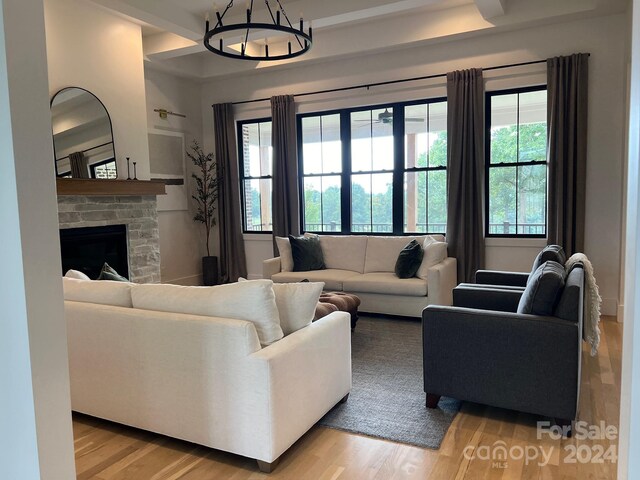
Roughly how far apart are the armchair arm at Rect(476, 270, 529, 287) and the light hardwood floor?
1287 millimetres

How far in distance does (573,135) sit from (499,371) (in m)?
3.21

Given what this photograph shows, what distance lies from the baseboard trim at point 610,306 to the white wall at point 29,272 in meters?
4.99

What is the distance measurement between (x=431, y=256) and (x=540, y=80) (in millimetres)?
2179

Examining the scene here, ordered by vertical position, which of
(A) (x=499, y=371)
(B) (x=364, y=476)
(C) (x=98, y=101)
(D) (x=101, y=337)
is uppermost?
(C) (x=98, y=101)

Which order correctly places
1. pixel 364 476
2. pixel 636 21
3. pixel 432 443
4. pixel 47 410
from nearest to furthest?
pixel 636 21, pixel 47 410, pixel 364 476, pixel 432 443

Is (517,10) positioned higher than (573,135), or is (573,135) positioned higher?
(517,10)

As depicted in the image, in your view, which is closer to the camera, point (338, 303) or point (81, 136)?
point (338, 303)

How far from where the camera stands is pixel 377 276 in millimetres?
5176

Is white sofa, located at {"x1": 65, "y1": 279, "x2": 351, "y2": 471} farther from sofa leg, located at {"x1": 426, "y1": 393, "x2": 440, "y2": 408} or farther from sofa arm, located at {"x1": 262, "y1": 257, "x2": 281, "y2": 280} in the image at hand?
sofa arm, located at {"x1": 262, "y1": 257, "x2": 281, "y2": 280}

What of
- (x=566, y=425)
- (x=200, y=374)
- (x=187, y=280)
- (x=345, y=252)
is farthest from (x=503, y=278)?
(x=187, y=280)

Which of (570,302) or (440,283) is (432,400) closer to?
(570,302)

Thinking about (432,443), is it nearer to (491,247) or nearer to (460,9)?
(491,247)

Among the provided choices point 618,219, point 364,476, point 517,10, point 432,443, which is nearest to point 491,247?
point 618,219

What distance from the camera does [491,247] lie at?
17.8 ft
